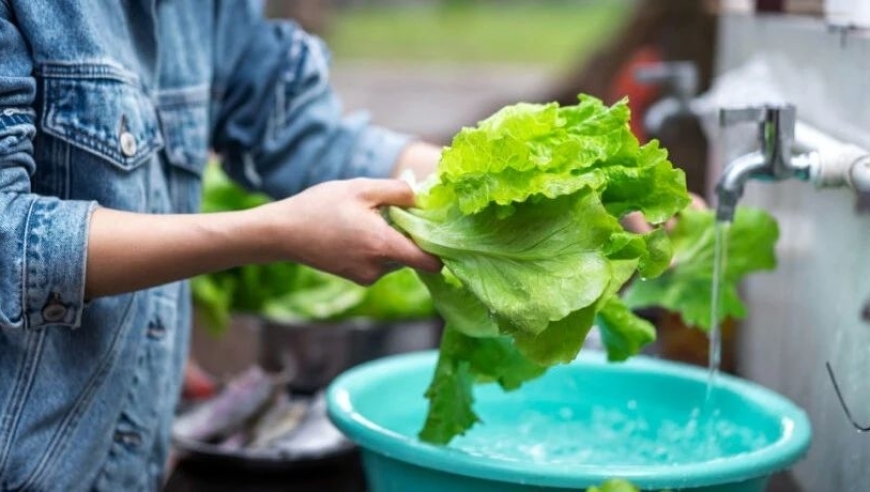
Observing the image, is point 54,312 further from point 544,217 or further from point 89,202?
point 544,217

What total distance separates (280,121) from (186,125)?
34 centimetres

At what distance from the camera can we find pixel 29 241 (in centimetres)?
157

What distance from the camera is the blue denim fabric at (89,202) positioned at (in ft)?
5.24

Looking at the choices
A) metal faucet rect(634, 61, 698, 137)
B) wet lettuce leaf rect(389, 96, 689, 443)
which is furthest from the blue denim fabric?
metal faucet rect(634, 61, 698, 137)

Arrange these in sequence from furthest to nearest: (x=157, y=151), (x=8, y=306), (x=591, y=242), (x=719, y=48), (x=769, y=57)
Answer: (x=719, y=48), (x=769, y=57), (x=157, y=151), (x=8, y=306), (x=591, y=242)

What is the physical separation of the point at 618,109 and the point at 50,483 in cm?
92

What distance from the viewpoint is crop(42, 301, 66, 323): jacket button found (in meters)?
1.61

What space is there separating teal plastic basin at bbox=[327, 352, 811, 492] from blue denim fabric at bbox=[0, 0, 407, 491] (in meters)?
0.31

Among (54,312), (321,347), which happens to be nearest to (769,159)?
(54,312)

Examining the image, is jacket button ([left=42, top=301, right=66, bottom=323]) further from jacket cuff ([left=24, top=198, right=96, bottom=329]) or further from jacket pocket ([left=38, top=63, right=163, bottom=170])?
→ jacket pocket ([left=38, top=63, right=163, bottom=170])

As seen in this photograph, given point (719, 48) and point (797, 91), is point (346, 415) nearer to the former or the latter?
point (797, 91)

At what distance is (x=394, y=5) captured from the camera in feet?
62.8

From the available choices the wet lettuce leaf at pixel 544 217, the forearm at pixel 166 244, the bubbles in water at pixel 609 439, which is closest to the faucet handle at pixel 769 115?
the wet lettuce leaf at pixel 544 217

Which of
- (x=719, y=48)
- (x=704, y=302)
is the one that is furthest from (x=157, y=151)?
(x=719, y=48)
